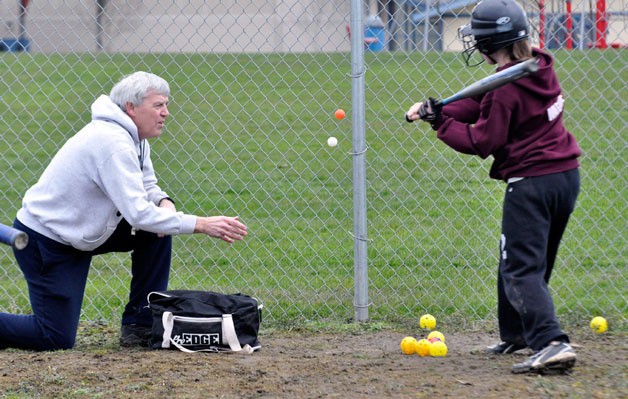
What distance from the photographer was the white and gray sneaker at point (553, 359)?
3998mm

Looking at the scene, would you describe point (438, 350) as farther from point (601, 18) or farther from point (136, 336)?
point (601, 18)

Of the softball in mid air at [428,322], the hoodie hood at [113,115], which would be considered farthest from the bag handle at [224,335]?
the softball in mid air at [428,322]

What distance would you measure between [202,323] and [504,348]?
5.02 feet

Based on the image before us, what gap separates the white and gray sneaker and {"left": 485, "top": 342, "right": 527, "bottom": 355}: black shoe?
54cm

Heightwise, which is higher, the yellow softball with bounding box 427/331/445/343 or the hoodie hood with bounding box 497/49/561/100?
the hoodie hood with bounding box 497/49/561/100

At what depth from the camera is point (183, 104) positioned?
1266cm

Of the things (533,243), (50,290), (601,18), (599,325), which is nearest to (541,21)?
(601,18)

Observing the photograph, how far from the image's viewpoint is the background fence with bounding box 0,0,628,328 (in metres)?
5.90

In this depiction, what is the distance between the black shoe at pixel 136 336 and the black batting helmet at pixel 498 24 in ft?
7.61

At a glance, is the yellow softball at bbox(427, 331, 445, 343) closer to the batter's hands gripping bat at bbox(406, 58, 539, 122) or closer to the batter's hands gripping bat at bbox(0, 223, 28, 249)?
the batter's hands gripping bat at bbox(406, 58, 539, 122)

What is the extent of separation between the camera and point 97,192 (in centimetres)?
474

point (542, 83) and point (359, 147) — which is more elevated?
point (542, 83)

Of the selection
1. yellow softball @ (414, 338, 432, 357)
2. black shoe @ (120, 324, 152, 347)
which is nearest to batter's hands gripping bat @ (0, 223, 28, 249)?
black shoe @ (120, 324, 152, 347)

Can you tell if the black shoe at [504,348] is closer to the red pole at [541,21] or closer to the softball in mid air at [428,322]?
the softball in mid air at [428,322]
